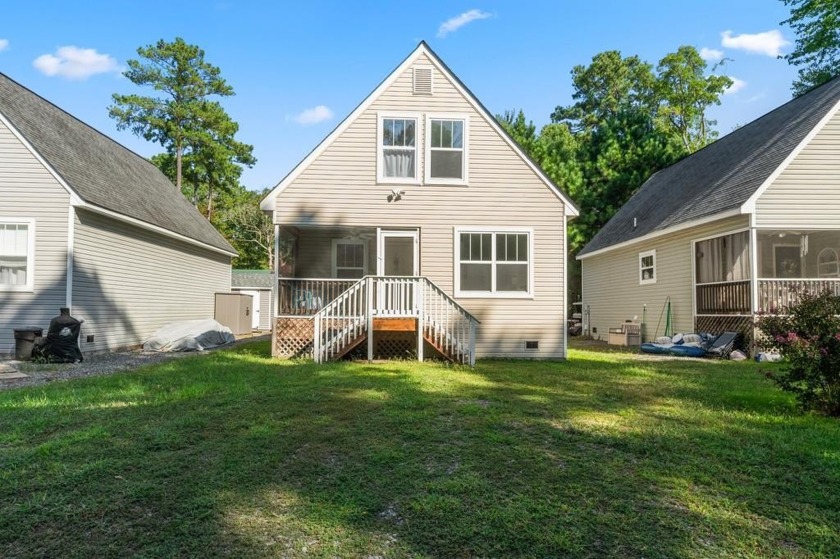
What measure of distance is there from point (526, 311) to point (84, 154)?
44.1 feet

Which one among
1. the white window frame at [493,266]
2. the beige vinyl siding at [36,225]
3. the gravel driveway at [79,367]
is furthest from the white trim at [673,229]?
the beige vinyl siding at [36,225]

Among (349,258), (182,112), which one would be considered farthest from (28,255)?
(182,112)

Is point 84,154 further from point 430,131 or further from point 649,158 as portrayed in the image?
point 649,158

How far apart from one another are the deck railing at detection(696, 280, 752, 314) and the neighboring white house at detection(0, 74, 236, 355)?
15.8 metres

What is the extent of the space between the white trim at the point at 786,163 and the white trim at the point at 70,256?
51.4 ft

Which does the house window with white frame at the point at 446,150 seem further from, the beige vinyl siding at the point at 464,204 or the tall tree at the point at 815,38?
the tall tree at the point at 815,38

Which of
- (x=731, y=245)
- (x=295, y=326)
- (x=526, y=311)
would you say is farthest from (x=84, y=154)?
(x=731, y=245)

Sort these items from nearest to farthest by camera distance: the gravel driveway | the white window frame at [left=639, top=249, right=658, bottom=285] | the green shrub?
the green shrub < the gravel driveway < the white window frame at [left=639, top=249, right=658, bottom=285]

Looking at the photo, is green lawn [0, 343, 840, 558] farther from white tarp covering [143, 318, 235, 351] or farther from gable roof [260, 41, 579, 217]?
white tarp covering [143, 318, 235, 351]

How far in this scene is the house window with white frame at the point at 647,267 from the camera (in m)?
16.4

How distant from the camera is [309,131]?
2894 cm

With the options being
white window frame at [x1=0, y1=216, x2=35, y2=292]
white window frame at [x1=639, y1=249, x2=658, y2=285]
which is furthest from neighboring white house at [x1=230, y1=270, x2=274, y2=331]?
white window frame at [x1=639, y1=249, x2=658, y2=285]

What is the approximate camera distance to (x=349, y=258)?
14.1 metres

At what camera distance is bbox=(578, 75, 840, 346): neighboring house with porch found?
1189cm
